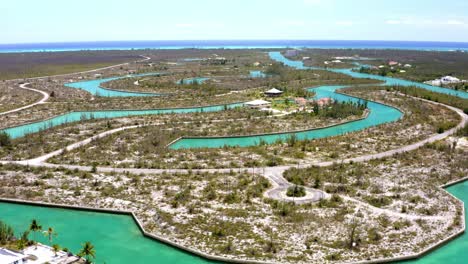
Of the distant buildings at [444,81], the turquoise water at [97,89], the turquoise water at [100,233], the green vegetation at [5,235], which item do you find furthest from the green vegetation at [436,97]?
the green vegetation at [5,235]

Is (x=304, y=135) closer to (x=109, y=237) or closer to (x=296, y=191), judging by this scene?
(x=296, y=191)

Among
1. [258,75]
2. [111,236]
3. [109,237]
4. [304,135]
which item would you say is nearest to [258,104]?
[304,135]

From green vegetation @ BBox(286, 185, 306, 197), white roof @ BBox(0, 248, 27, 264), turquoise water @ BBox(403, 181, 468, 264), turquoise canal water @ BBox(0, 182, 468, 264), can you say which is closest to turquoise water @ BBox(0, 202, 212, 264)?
turquoise canal water @ BBox(0, 182, 468, 264)

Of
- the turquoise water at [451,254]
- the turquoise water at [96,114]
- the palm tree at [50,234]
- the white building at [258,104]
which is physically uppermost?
the white building at [258,104]

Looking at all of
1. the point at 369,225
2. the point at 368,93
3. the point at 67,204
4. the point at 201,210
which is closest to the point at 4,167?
the point at 67,204

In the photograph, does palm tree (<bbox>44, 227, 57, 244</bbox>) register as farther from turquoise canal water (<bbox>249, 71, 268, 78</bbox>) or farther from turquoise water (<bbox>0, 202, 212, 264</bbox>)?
turquoise canal water (<bbox>249, 71, 268, 78</bbox>)

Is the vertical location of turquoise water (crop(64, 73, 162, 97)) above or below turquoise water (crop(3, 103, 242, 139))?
above

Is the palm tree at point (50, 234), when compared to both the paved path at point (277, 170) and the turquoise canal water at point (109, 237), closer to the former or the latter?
the turquoise canal water at point (109, 237)
